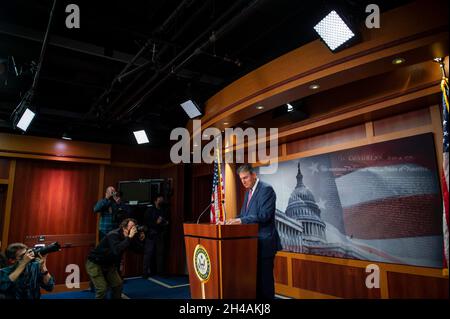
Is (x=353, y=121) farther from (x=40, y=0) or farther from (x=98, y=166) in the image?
(x=98, y=166)

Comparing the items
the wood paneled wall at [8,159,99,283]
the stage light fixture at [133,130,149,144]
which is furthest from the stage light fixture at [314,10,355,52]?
the wood paneled wall at [8,159,99,283]

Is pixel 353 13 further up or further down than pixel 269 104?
further up

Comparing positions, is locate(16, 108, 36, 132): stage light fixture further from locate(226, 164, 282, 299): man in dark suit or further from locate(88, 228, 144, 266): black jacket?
locate(226, 164, 282, 299): man in dark suit

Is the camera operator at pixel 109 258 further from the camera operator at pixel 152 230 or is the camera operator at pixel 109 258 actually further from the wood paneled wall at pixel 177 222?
the wood paneled wall at pixel 177 222

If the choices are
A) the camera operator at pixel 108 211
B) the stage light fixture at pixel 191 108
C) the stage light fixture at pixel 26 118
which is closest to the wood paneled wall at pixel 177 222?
the camera operator at pixel 108 211

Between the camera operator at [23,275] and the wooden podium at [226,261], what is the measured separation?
52.9 inches

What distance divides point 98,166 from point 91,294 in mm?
2503

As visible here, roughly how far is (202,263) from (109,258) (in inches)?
64.4

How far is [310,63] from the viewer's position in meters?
2.74

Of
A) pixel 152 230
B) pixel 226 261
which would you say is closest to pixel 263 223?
pixel 226 261

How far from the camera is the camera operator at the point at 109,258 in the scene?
141 inches

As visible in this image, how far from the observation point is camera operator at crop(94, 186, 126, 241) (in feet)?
17.5

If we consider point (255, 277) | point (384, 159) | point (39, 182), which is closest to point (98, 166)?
point (39, 182)

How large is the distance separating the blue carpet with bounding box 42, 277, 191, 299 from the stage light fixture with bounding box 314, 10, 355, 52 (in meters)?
4.04
